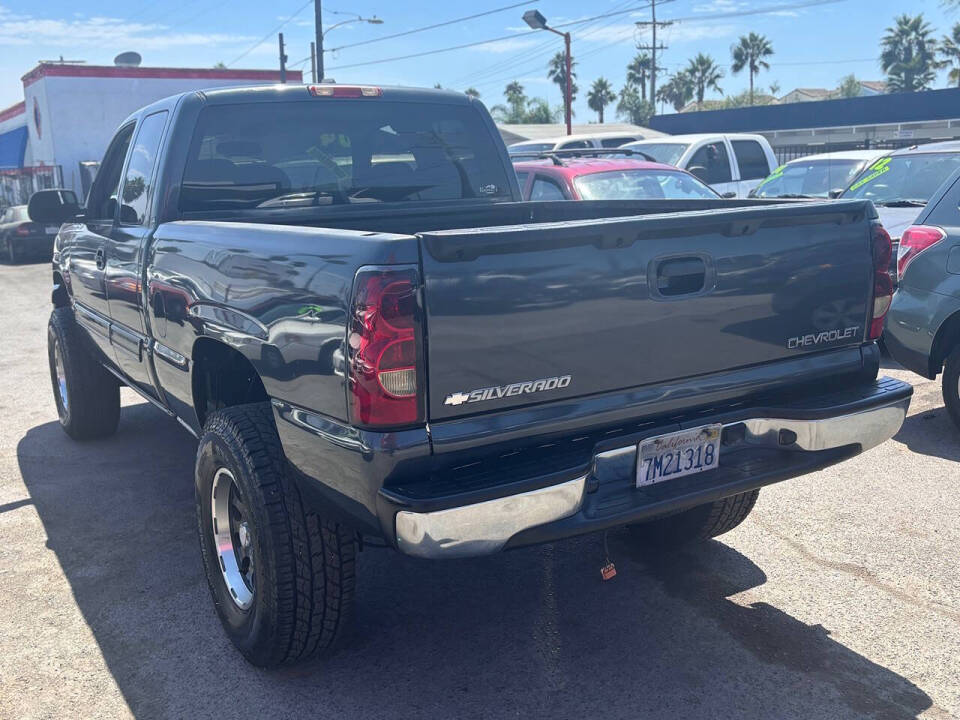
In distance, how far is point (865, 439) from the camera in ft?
11.6

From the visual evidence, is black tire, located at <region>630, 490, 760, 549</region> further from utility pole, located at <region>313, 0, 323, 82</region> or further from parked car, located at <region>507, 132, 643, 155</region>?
utility pole, located at <region>313, 0, 323, 82</region>

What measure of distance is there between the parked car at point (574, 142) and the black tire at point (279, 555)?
15129 mm

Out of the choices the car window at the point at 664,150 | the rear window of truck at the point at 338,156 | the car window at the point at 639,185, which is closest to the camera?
the rear window of truck at the point at 338,156

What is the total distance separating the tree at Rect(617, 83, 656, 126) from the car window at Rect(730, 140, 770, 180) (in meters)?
65.9

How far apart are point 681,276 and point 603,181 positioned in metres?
6.83

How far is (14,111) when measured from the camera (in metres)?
40.0

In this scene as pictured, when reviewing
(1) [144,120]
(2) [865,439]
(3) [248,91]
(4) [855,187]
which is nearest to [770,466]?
(2) [865,439]

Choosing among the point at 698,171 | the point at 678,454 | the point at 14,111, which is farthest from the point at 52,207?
the point at 14,111

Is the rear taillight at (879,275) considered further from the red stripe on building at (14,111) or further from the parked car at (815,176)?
the red stripe on building at (14,111)

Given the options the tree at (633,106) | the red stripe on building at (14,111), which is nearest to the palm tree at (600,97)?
the tree at (633,106)

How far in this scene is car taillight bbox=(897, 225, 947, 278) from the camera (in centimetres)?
609

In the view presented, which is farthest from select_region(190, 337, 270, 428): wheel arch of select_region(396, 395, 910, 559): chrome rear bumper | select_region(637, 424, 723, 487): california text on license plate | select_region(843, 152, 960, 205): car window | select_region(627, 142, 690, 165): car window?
select_region(627, 142, 690, 165): car window

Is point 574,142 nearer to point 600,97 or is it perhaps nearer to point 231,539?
point 231,539

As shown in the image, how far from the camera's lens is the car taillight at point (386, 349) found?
2.70 m
